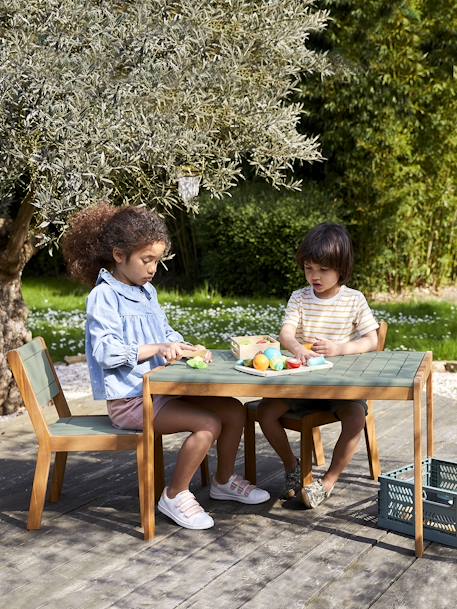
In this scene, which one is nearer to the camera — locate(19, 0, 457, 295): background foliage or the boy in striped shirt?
the boy in striped shirt

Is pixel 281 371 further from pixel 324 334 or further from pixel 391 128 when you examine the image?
pixel 391 128

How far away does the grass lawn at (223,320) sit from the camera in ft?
30.0

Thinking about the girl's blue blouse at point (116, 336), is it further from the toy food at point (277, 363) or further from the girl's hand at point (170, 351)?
the toy food at point (277, 363)

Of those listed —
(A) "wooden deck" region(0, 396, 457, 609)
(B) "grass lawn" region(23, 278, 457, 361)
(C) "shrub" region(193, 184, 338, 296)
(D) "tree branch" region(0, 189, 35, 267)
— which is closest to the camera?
(A) "wooden deck" region(0, 396, 457, 609)

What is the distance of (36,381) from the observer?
4.28 metres

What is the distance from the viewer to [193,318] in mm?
10930

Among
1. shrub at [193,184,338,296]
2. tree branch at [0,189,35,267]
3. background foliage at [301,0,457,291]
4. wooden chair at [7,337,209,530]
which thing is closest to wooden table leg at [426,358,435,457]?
wooden chair at [7,337,209,530]

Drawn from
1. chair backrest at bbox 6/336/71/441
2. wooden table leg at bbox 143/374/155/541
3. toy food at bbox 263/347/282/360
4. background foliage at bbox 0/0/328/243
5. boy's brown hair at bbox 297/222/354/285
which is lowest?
wooden table leg at bbox 143/374/155/541

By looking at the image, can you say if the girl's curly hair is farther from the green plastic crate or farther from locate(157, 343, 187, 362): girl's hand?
the green plastic crate

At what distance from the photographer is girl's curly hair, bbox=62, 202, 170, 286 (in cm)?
415

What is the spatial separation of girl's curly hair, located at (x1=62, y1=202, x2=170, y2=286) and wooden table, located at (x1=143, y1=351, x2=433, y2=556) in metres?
0.59

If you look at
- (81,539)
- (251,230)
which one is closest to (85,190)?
(81,539)

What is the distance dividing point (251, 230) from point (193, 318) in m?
2.53

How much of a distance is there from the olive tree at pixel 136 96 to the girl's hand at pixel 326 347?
1359 millimetres
